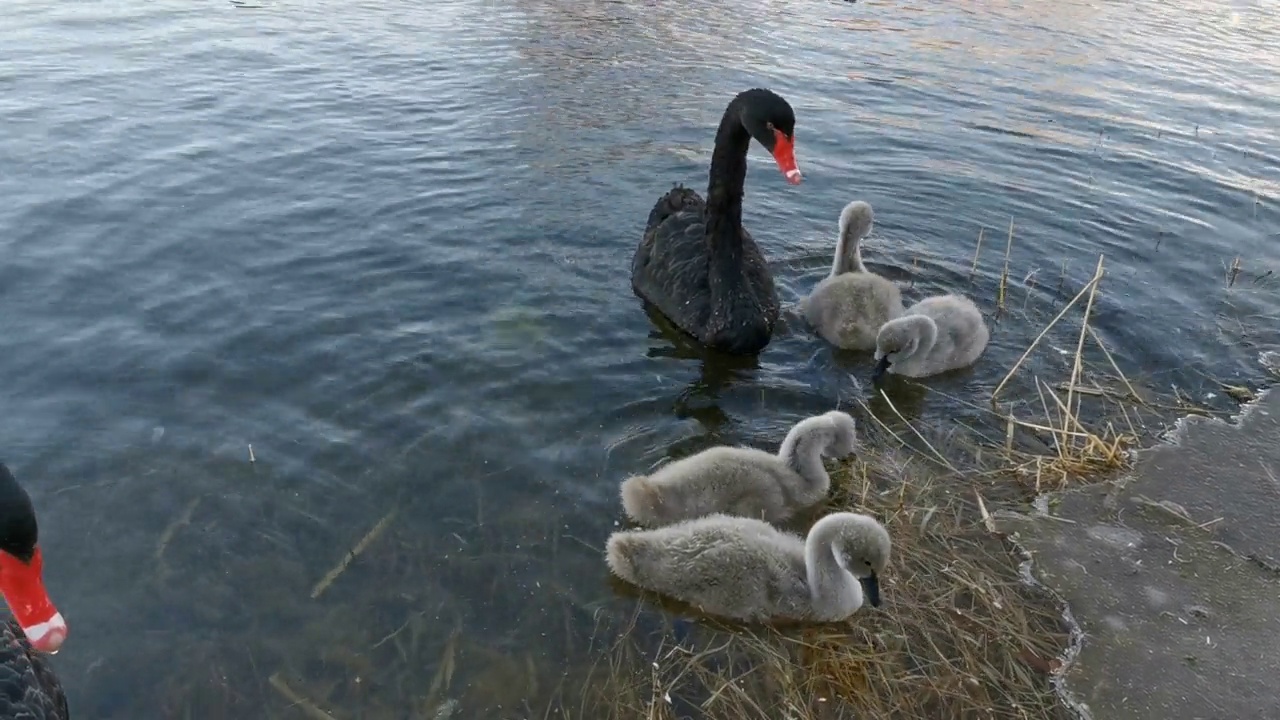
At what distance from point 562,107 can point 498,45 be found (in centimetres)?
308

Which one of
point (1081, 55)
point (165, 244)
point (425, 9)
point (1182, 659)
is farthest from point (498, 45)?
point (1182, 659)

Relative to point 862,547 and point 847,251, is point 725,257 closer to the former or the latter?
point 847,251

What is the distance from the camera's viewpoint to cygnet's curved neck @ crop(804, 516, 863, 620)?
3.51 m

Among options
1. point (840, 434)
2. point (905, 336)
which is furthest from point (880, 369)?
point (840, 434)

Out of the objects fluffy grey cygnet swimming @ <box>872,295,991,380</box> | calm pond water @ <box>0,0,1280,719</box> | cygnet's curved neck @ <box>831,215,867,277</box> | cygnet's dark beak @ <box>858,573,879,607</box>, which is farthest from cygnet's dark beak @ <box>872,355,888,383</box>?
cygnet's dark beak @ <box>858,573,879,607</box>

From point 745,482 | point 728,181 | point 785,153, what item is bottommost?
point 745,482

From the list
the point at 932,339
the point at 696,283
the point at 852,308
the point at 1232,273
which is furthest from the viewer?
the point at 1232,273

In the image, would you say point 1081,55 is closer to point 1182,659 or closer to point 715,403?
point 715,403

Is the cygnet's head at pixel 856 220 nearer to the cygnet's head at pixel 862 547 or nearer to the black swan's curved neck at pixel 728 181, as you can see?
the black swan's curved neck at pixel 728 181

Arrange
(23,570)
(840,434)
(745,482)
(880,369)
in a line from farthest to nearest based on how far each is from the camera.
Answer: (880,369), (840,434), (745,482), (23,570)

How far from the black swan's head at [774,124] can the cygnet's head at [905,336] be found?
0.92 m

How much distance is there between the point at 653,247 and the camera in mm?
6039

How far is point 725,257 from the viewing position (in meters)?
5.47

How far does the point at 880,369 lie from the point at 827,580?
6.19 feet
